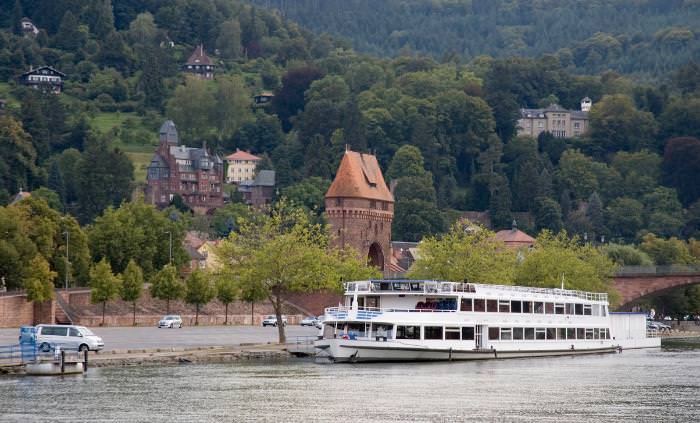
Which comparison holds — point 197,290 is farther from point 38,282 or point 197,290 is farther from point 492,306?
point 492,306

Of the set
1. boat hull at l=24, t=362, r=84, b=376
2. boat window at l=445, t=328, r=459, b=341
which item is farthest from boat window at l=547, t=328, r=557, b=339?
boat hull at l=24, t=362, r=84, b=376

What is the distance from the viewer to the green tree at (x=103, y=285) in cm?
14512

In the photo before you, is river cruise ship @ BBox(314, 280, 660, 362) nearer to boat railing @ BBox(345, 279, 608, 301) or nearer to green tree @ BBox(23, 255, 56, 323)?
boat railing @ BBox(345, 279, 608, 301)

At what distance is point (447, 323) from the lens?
108000 mm

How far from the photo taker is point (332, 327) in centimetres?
11144

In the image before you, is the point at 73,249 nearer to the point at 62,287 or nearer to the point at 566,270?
the point at 62,287

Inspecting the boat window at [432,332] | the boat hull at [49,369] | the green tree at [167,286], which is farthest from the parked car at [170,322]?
the boat hull at [49,369]

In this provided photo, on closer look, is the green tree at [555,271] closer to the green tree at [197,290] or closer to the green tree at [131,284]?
the green tree at [197,290]

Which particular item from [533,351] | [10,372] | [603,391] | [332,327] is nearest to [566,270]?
[533,351]

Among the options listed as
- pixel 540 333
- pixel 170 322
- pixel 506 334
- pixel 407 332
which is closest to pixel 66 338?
pixel 407 332

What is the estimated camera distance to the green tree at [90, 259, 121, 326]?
14512 centimetres

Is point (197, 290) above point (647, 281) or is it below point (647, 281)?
below

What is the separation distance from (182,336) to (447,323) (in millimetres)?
28821

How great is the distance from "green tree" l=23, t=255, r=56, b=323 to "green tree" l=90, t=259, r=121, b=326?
7935 millimetres
